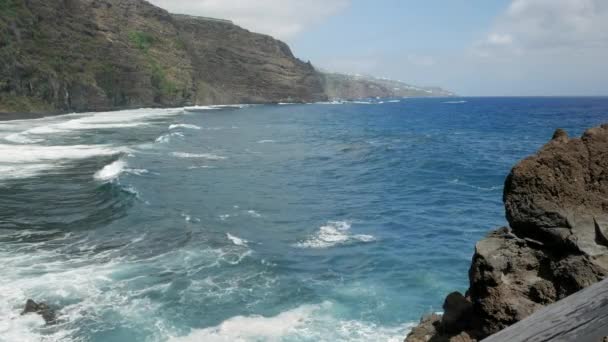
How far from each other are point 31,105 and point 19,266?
72.8 metres

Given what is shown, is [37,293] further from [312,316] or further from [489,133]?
[489,133]

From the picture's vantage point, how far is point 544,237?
5219 mm

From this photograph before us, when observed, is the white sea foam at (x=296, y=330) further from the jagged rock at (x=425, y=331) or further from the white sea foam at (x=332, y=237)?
the white sea foam at (x=332, y=237)

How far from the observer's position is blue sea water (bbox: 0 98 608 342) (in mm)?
12555

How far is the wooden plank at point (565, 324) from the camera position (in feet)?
7.22

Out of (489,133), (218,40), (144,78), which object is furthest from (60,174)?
(218,40)

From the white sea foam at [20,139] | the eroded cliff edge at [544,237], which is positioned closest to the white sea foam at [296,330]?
the eroded cliff edge at [544,237]

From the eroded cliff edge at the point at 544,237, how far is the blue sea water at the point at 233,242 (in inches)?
269

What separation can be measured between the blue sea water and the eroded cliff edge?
22.4 feet

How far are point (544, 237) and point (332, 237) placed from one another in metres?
14.6

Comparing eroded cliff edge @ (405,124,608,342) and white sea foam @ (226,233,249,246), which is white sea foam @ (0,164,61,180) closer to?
white sea foam @ (226,233,249,246)

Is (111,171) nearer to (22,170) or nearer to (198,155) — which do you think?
(22,170)

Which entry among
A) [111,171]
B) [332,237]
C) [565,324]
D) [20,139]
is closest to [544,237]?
[565,324]

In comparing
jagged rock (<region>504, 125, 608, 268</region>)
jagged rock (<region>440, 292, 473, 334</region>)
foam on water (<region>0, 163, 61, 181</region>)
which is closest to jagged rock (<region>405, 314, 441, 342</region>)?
jagged rock (<region>440, 292, 473, 334</region>)
